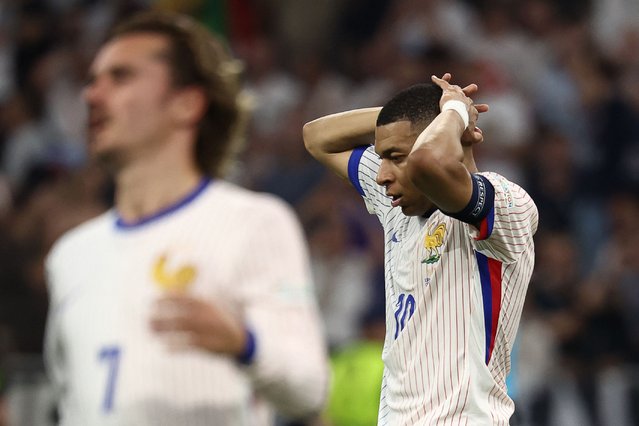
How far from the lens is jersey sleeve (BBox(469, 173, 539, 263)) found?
279 centimetres

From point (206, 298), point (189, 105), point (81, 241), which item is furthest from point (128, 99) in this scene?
point (206, 298)

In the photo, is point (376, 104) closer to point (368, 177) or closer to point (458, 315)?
point (368, 177)

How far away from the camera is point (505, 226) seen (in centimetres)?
281

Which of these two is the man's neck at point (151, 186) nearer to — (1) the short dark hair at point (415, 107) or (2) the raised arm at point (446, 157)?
(1) the short dark hair at point (415, 107)

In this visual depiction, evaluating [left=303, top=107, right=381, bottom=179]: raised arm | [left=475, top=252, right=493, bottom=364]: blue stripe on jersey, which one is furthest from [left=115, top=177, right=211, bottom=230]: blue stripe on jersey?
[left=475, top=252, right=493, bottom=364]: blue stripe on jersey

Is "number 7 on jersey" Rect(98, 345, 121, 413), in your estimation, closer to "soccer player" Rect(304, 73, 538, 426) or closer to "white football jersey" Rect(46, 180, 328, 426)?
"white football jersey" Rect(46, 180, 328, 426)

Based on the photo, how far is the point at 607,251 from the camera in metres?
9.24

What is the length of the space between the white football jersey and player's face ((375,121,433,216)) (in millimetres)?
868

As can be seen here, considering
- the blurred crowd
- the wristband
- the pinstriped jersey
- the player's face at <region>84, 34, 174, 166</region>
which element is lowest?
the blurred crowd

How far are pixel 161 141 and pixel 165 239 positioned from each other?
1.21ft

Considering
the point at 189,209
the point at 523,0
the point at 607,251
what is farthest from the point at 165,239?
the point at 523,0

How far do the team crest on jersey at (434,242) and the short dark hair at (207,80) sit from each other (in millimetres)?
1564

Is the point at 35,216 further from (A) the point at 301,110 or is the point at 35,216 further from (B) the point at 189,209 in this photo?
(B) the point at 189,209

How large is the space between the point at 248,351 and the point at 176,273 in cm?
48
